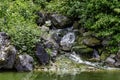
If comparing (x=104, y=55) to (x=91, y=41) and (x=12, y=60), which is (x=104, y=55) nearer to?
(x=91, y=41)

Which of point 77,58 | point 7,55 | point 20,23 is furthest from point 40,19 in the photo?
point 7,55

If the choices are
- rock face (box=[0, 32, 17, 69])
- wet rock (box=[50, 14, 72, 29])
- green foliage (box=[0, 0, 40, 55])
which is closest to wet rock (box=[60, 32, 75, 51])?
wet rock (box=[50, 14, 72, 29])

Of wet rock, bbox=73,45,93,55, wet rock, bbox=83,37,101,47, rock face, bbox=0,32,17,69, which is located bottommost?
wet rock, bbox=73,45,93,55

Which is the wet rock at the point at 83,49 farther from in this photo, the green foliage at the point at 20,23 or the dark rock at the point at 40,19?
the dark rock at the point at 40,19

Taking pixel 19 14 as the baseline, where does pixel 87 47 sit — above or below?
below

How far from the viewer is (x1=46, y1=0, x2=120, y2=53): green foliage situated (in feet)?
75.1

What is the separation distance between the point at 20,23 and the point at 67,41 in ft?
11.6

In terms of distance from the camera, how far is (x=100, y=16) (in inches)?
934

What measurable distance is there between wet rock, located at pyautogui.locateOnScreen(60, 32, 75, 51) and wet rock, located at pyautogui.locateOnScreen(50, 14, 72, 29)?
3.33 feet

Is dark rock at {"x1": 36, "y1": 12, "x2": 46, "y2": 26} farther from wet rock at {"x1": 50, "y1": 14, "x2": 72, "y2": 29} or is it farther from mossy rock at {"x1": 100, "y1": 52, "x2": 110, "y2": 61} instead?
mossy rock at {"x1": 100, "y1": 52, "x2": 110, "y2": 61}

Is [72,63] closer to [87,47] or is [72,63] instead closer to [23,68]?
[87,47]

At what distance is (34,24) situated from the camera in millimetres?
24359

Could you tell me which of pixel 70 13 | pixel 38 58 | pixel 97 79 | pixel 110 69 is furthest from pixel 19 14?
pixel 97 79

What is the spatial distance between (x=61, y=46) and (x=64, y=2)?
194 inches
